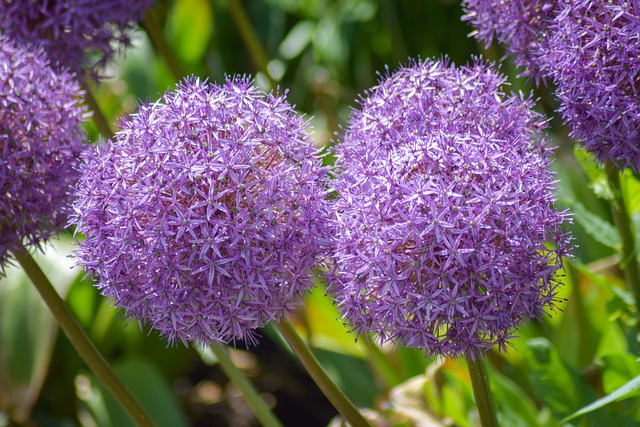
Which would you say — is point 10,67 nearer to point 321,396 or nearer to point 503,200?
point 503,200

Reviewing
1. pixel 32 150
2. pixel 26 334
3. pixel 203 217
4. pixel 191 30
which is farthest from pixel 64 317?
pixel 191 30

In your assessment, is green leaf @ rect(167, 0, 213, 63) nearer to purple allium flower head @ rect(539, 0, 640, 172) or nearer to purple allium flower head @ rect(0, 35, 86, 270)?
purple allium flower head @ rect(0, 35, 86, 270)

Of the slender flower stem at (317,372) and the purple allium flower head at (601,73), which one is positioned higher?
the purple allium flower head at (601,73)

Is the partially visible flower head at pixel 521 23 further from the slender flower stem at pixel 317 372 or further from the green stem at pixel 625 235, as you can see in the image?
the slender flower stem at pixel 317 372

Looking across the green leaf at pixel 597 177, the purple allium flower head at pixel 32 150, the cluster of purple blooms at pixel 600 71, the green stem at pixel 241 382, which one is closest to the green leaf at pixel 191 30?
the purple allium flower head at pixel 32 150

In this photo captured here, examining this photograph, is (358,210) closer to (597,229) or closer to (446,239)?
(446,239)

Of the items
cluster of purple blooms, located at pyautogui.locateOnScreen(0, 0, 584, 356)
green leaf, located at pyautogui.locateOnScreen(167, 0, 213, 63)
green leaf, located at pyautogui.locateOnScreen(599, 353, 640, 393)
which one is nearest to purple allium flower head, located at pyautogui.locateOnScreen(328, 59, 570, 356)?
cluster of purple blooms, located at pyautogui.locateOnScreen(0, 0, 584, 356)
